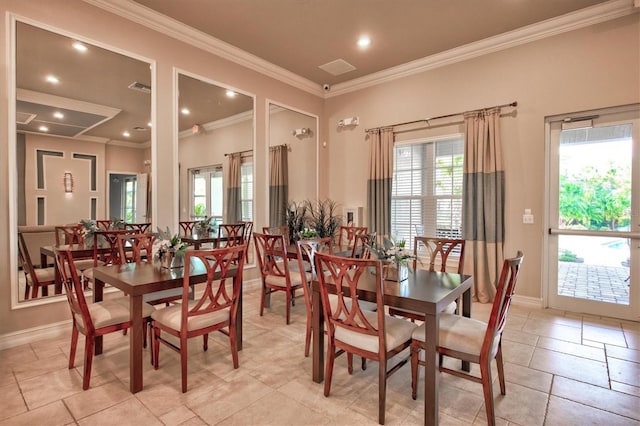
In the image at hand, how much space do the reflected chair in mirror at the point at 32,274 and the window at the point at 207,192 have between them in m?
1.63

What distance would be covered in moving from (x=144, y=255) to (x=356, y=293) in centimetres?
259

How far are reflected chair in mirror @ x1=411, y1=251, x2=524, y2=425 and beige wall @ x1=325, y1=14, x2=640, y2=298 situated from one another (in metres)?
2.56

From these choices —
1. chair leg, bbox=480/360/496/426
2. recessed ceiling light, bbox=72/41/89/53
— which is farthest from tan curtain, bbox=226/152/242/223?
chair leg, bbox=480/360/496/426

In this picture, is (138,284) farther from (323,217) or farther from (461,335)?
(323,217)

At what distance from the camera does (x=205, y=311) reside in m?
2.41

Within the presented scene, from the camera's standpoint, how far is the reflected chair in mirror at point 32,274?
3.09 m

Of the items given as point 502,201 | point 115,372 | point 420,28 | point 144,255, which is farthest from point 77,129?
point 502,201

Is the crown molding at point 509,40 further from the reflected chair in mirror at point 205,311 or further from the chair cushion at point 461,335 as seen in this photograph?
the reflected chair in mirror at point 205,311

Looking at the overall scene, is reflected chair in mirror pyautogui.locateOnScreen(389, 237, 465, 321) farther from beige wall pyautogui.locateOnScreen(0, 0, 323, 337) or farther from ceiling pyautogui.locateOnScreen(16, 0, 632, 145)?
beige wall pyautogui.locateOnScreen(0, 0, 323, 337)

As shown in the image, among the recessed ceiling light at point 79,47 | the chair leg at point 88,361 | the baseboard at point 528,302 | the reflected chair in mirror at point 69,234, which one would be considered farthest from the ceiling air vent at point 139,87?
the baseboard at point 528,302

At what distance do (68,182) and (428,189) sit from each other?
4550 millimetres

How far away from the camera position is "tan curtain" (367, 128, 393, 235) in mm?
5340

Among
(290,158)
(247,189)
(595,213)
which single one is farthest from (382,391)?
(290,158)

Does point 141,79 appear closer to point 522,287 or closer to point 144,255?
point 144,255
